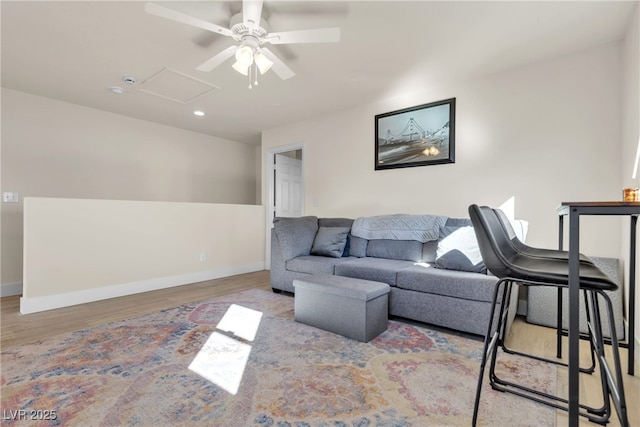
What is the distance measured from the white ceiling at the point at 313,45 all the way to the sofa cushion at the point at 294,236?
160 cm

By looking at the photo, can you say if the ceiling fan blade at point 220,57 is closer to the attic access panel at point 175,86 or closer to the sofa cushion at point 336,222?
the attic access panel at point 175,86

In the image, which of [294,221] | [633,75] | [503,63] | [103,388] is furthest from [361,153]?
[103,388]

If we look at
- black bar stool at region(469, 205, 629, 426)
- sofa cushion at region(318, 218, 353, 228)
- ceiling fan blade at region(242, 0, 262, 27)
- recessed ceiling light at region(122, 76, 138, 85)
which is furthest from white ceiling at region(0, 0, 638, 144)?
black bar stool at region(469, 205, 629, 426)

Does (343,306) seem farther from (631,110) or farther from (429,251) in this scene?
(631,110)

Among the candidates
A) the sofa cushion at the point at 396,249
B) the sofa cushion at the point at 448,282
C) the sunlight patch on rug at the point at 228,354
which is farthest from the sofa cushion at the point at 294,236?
the sofa cushion at the point at 448,282

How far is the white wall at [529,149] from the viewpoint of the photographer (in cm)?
255

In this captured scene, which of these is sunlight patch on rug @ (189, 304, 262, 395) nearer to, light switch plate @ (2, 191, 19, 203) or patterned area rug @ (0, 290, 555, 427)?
patterned area rug @ (0, 290, 555, 427)

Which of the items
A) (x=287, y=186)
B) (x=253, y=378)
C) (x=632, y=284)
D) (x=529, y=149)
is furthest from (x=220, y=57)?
(x=287, y=186)

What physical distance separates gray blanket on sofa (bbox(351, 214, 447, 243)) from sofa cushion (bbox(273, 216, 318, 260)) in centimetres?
57

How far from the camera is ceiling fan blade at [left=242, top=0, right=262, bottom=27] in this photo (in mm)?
1934

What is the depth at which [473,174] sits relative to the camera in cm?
319

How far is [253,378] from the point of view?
172 cm

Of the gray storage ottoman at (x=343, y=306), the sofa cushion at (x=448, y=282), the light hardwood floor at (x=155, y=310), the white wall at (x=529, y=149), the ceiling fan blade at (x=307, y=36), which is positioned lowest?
the light hardwood floor at (x=155, y=310)

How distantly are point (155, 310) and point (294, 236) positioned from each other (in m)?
1.64
